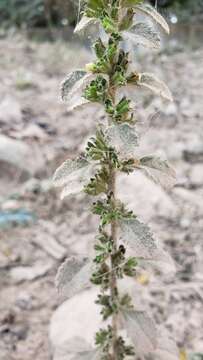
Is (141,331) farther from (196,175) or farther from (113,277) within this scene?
(196,175)

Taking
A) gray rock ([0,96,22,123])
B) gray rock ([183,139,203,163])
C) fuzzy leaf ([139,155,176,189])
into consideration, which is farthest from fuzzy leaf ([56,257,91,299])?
gray rock ([0,96,22,123])

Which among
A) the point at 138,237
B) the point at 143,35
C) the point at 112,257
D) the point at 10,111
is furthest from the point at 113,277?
the point at 10,111

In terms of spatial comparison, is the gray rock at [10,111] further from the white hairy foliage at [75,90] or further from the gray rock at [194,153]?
the white hairy foliage at [75,90]

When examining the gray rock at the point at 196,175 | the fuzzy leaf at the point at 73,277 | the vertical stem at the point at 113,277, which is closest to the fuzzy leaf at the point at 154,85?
the vertical stem at the point at 113,277

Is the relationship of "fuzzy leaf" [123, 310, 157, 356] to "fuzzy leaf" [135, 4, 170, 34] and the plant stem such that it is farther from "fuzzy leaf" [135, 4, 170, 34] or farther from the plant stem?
"fuzzy leaf" [135, 4, 170, 34]

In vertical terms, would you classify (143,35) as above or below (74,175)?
above
